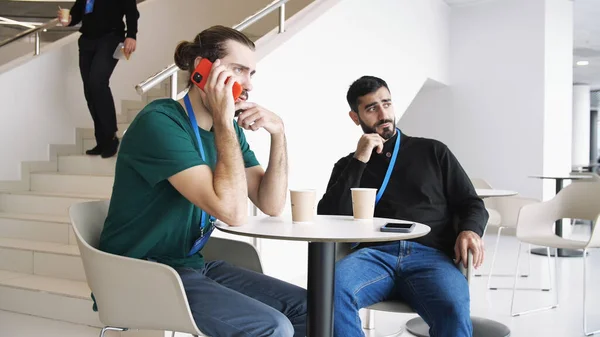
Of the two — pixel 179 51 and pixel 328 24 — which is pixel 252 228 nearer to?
pixel 179 51

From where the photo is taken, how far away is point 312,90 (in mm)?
4613

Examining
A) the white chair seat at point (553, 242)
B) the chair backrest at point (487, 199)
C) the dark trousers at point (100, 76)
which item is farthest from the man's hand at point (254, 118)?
the chair backrest at point (487, 199)

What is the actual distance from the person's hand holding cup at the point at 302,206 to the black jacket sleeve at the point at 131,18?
2802mm

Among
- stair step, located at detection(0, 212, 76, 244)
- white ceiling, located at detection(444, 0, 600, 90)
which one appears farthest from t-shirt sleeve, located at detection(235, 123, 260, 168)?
white ceiling, located at detection(444, 0, 600, 90)

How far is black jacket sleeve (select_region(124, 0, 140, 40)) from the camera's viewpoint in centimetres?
413

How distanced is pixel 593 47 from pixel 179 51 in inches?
413

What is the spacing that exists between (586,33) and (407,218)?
28.1ft

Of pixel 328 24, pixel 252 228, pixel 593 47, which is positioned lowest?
pixel 252 228

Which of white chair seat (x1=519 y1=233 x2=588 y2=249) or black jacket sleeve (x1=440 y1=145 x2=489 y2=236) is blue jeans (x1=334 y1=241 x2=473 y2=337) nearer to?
black jacket sleeve (x1=440 y1=145 x2=489 y2=236)

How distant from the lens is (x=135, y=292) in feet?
4.94

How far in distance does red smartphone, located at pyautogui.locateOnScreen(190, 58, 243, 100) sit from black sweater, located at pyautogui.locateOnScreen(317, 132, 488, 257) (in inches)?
32.1

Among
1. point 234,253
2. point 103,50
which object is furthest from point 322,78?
point 234,253

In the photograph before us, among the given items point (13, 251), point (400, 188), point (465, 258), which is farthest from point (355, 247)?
point (13, 251)

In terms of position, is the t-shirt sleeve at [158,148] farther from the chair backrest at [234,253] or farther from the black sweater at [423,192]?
the black sweater at [423,192]
